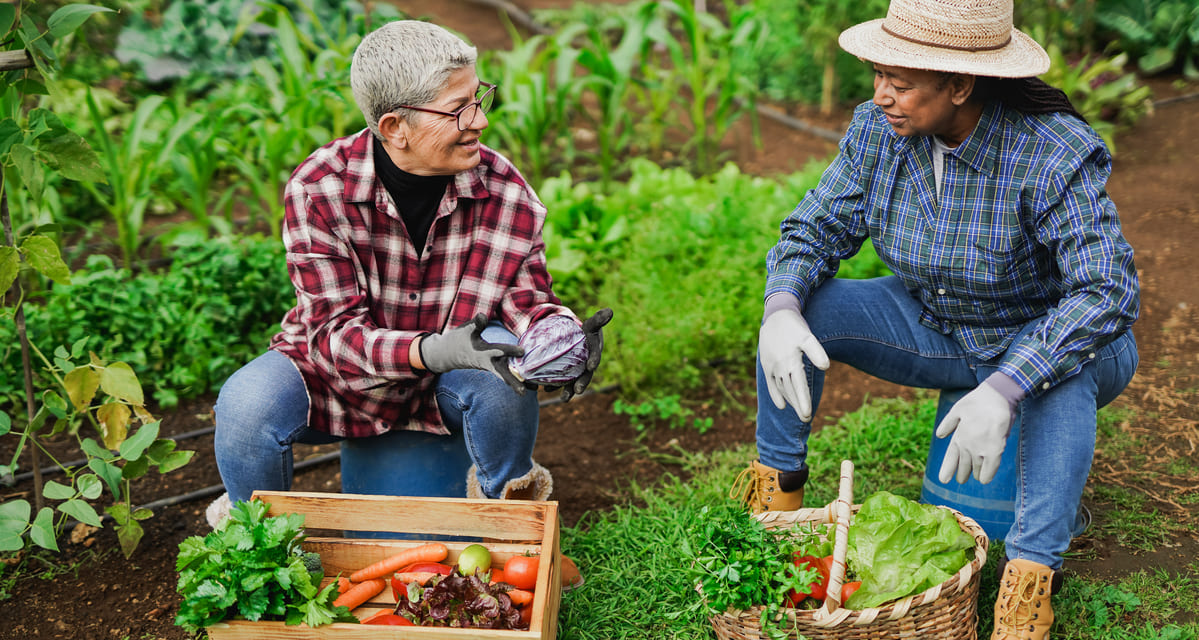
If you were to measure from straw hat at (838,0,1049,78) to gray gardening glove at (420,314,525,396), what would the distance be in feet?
2.88

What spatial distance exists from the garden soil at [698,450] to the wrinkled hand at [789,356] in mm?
745

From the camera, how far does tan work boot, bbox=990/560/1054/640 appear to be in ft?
5.89

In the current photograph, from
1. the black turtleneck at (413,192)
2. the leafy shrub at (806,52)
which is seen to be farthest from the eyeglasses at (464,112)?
the leafy shrub at (806,52)

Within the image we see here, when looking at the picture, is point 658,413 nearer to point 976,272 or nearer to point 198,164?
point 976,272

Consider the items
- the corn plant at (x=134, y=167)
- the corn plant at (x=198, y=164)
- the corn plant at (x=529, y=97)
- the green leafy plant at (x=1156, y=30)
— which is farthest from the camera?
the green leafy plant at (x=1156, y=30)

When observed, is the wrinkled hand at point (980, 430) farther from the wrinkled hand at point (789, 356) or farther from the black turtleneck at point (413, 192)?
the black turtleneck at point (413, 192)

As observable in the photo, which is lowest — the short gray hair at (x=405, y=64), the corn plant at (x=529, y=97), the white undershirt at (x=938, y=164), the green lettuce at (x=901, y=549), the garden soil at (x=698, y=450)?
the garden soil at (x=698, y=450)

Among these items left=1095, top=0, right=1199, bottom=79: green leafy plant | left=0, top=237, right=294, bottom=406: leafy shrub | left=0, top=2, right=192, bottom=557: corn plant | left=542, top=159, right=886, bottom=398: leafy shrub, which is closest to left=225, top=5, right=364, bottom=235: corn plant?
left=0, top=237, right=294, bottom=406: leafy shrub

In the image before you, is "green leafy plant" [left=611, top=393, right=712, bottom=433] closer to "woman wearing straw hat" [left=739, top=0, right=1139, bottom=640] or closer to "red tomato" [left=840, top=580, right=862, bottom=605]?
"woman wearing straw hat" [left=739, top=0, right=1139, bottom=640]

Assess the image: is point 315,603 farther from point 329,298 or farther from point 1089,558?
point 1089,558

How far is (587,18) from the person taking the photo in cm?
611

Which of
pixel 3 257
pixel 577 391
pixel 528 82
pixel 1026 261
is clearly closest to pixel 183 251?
pixel 3 257

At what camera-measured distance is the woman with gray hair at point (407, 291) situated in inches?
75.2

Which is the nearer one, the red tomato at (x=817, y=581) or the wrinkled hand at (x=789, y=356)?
the red tomato at (x=817, y=581)
